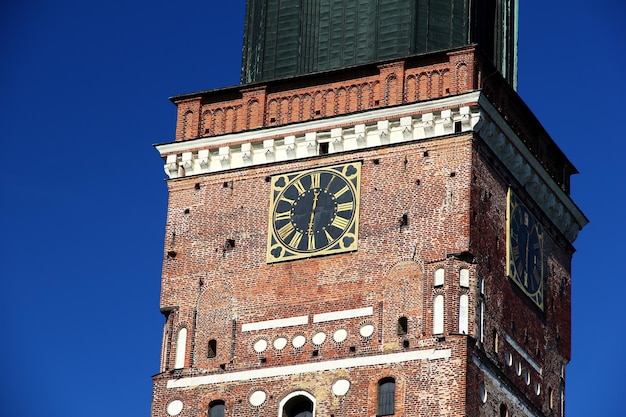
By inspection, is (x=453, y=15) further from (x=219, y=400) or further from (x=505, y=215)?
(x=219, y=400)

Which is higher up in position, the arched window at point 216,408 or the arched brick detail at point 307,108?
the arched brick detail at point 307,108

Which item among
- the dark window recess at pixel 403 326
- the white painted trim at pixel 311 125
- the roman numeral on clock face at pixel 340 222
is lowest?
the dark window recess at pixel 403 326

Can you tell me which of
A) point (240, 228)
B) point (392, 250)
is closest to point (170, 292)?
point (240, 228)

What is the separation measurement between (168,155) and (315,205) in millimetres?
4396

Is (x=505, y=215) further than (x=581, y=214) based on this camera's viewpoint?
No

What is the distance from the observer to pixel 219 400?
51.8 m

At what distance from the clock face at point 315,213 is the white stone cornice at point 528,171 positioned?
313 cm

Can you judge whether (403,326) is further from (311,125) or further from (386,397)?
(311,125)

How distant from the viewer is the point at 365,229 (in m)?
52.1

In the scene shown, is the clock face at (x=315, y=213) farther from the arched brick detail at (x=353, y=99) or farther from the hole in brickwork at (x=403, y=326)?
the hole in brickwork at (x=403, y=326)

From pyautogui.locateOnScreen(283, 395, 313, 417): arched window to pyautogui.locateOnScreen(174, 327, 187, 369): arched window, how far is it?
9.60 ft

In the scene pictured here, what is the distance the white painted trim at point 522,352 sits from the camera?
172 feet

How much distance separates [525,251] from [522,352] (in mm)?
2479

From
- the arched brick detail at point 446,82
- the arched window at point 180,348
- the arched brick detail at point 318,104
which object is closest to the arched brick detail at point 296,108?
the arched brick detail at point 318,104
